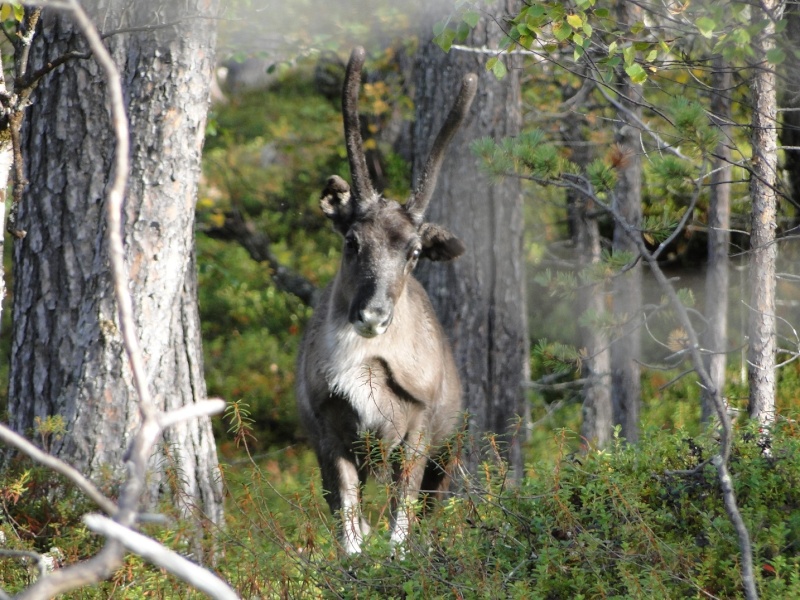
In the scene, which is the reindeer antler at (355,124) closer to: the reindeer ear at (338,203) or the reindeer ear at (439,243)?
the reindeer ear at (338,203)

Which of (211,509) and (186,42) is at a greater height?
(186,42)

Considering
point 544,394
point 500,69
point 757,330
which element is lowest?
point 544,394

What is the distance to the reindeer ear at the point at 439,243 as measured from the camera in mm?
7051

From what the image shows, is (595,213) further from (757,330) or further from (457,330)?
(757,330)

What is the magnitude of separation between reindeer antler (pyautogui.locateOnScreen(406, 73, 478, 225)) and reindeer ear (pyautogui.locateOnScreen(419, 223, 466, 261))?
17 cm

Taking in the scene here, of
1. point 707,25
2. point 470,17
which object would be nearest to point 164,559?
point 707,25

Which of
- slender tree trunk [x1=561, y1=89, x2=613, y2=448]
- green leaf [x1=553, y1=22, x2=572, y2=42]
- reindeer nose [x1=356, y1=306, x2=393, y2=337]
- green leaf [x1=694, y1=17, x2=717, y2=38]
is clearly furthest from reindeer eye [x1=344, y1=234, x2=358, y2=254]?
Answer: slender tree trunk [x1=561, y1=89, x2=613, y2=448]

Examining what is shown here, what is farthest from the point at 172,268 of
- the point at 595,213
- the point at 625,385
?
the point at 595,213

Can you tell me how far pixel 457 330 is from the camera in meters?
8.80

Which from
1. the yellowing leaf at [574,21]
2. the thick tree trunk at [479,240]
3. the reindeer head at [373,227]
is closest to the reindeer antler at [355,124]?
the reindeer head at [373,227]

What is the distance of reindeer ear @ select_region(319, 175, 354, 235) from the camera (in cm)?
686

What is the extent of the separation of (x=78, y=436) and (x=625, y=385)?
5.96 metres

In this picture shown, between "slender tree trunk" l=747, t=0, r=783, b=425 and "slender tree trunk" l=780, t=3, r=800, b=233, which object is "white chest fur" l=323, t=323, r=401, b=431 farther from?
"slender tree trunk" l=780, t=3, r=800, b=233

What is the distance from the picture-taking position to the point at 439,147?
6.66 metres
